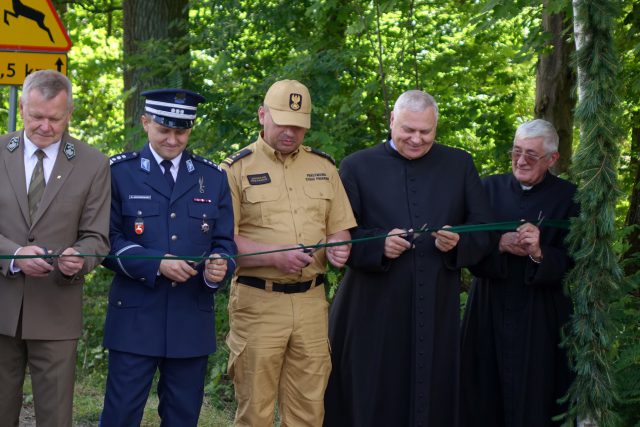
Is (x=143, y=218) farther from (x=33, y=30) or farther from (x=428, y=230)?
(x=33, y=30)

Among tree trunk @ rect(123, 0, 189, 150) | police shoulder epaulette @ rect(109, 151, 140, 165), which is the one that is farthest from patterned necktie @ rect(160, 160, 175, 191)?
tree trunk @ rect(123, 0, 189, 150)

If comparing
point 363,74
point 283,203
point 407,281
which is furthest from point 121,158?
point 363,74

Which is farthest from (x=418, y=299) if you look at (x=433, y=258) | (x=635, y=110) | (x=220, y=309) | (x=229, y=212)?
(x=220, y=309)

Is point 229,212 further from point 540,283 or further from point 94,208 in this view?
point 540,283

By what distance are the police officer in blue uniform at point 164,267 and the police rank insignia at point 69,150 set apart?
0.24 meters

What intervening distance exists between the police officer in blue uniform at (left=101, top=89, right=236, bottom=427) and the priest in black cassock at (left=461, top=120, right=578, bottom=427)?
176 cm

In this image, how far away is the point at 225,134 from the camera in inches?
343

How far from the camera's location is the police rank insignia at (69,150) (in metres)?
4.93

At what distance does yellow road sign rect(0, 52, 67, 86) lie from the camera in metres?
7.00

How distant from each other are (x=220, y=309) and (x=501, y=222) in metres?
4.47

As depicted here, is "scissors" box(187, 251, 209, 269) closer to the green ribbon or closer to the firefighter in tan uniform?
the green ribbon

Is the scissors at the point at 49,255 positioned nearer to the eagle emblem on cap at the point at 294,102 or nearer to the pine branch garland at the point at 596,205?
the eagle emblem on cap at the point at 294,102

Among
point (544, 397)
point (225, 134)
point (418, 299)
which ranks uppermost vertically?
point (225, 134)

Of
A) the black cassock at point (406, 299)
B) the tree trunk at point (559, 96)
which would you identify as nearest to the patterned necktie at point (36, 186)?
the black cassock at point (406, 299)
